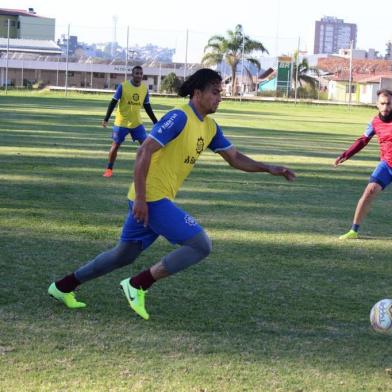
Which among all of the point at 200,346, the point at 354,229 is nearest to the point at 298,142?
the point at 354,229

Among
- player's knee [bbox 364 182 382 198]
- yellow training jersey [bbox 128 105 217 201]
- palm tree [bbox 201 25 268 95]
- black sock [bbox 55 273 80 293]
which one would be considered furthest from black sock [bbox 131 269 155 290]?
palm tree [bbox 201 25 268 95]

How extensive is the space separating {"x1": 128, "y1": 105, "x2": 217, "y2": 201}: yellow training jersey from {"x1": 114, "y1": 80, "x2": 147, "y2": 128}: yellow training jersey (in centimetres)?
891

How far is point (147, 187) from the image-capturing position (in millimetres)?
5887

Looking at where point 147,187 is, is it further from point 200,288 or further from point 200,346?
point 200,288

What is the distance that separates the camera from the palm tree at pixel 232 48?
7494cm

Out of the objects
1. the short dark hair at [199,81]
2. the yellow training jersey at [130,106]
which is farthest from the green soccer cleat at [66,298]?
the yellow training jersey at [130,106]

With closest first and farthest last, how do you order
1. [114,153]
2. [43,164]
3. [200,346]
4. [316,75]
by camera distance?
1. [200,346]
2. [114,153]
3. [43,164]
4. [316,75]

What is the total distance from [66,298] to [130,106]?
344 inches

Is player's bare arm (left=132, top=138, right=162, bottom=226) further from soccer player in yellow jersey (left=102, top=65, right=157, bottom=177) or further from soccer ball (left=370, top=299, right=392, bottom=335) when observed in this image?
soccer player in yellow jersey (left=102, top=65, right=157, bottom=177)

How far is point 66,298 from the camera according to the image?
253 inches

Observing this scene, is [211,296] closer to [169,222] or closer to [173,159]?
[169,222]

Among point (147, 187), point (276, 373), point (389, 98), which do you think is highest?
point (389, 98)

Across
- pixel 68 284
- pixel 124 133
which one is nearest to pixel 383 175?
pixel 68 284

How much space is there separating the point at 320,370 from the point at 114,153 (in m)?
9.69
